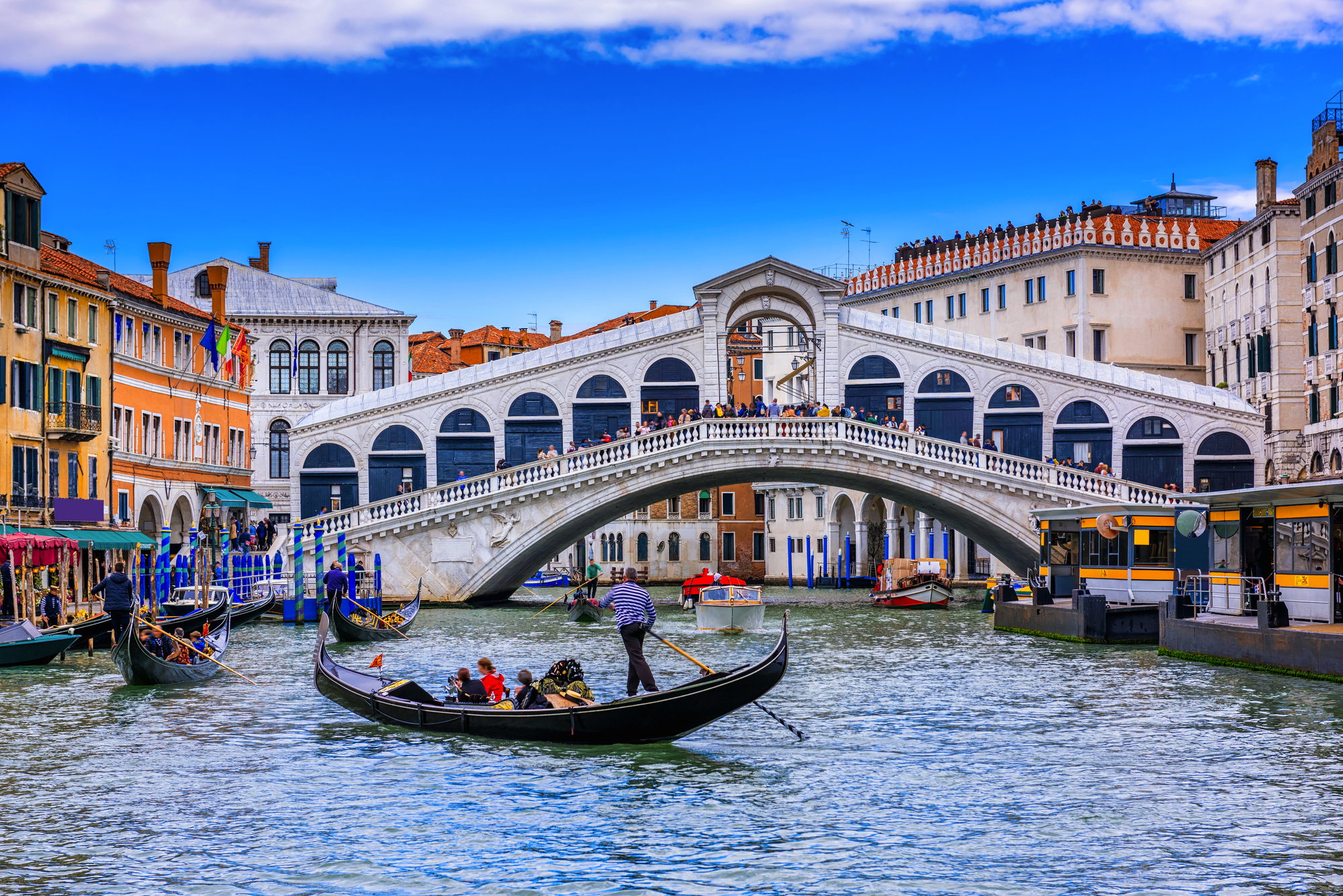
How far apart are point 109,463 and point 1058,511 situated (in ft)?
59.3

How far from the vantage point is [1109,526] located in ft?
A: 86.3

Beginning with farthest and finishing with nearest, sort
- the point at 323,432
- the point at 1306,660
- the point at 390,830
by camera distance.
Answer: the point at 323,432 < the point at 1306,660 < the point at 390,830

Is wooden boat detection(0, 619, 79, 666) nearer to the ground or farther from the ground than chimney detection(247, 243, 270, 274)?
nearer to the ground

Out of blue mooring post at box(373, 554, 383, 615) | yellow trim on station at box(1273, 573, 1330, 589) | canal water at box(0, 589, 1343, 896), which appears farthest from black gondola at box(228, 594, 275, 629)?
yellow trim on station at box(1273, 573, 1330, 589)

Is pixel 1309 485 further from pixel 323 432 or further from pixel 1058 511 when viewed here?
pixel 323 432

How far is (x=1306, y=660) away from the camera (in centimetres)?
1800

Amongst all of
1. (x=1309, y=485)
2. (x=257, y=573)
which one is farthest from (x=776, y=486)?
(x=1309, y=485)

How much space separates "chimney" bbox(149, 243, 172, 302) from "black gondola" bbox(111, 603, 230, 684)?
2095cm

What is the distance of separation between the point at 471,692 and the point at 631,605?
1641 millimetres

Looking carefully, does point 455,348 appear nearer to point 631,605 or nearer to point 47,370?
point 47,370

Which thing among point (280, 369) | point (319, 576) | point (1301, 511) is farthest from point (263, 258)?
point (1301, 511)

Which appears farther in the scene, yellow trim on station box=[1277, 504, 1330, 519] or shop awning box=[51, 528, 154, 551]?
shop awning box=[51, 528, 154, 551]

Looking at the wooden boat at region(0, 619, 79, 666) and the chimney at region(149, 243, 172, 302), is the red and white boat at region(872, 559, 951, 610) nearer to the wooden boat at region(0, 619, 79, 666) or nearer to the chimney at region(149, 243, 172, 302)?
the chimney at region(149, 243, 172, 302)

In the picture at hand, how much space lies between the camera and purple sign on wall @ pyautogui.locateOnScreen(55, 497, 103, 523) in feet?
94.4
